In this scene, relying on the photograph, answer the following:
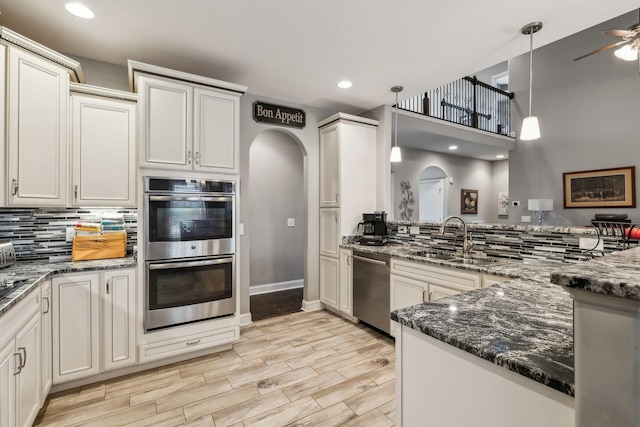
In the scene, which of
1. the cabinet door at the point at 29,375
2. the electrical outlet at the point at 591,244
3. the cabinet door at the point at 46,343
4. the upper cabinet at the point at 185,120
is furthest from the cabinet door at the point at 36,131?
the electrical outlet at the point at 591,244

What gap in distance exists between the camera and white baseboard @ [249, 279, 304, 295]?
4.68m

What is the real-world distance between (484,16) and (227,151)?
7.23ft

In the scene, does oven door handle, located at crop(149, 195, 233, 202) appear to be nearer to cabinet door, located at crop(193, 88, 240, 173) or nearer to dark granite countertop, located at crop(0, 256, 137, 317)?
cabinet door, located at crop(193, 88, 240, 173)

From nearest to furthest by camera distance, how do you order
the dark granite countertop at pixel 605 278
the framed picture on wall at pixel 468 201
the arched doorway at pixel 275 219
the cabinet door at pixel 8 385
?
the dark granite countertop at pixel 605 278
the cabinet door at pixel 8 385
the arched doorway at pixel 275 219
the framed picture on wall at pixel 468 201

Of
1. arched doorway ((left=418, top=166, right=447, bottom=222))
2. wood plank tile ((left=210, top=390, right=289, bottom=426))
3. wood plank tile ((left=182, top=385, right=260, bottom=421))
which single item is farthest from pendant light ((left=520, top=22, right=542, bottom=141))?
arched doorway ((left=418, top=166, right=447, bottom=222))

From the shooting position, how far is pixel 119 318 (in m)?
2.31

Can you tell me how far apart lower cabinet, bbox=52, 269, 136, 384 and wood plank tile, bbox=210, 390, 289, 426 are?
0.93 metres

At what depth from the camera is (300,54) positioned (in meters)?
2.64

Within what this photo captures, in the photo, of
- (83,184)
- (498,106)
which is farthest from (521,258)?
(498,106)

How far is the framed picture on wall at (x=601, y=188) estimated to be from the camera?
4742 millimetres

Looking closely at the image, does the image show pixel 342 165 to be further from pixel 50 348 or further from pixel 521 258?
pixel 50 348

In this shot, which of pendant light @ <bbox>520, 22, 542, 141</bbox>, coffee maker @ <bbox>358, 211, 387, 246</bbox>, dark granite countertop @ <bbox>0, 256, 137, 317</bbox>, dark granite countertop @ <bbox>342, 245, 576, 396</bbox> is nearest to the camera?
dark granite countertop @ <bbox>342, 245, 576, 396</bbox>

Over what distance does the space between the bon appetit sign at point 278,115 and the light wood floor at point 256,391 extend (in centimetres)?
242

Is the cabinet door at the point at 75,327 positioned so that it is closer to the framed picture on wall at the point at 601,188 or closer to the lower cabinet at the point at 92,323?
the lower cabinet at the point at 92,323
